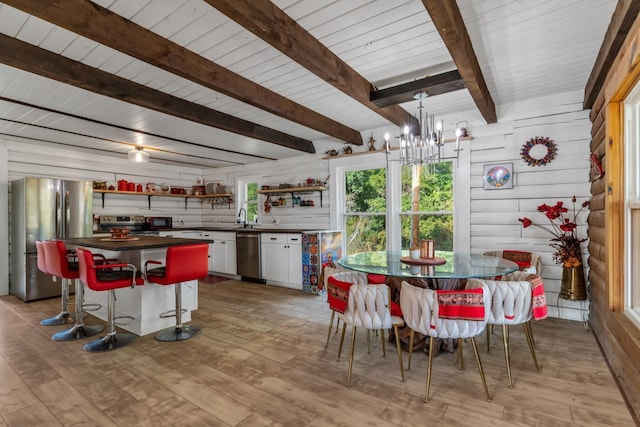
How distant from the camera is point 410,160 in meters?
2.89

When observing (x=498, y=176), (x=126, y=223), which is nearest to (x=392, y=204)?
(x=498, y=176)

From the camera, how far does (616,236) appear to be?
226 centimetres

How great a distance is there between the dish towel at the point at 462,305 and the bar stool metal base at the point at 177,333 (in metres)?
2.33

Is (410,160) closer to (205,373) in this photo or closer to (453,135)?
(453,135)

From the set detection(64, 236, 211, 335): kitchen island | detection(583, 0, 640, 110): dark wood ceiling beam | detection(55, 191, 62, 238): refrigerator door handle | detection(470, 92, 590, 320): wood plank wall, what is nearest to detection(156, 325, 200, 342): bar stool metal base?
detection(64, 236, 211, 335): kitchen island

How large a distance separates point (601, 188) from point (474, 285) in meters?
1.52

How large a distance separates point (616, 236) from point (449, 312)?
134 cm

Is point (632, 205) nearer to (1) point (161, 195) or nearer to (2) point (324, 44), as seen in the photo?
(2) point (324, 44)

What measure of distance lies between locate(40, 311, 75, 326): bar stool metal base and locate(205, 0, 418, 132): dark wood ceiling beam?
11.8ft

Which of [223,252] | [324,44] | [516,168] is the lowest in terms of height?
[223,252]

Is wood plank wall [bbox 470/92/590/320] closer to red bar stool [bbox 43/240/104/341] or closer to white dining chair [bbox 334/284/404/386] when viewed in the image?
white dining chair [bbox 334/284/404/386]

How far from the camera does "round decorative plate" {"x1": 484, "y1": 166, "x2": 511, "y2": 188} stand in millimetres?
3795

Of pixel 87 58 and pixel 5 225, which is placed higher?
pixel 87 58

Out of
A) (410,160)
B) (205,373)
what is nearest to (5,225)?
(205,373)
